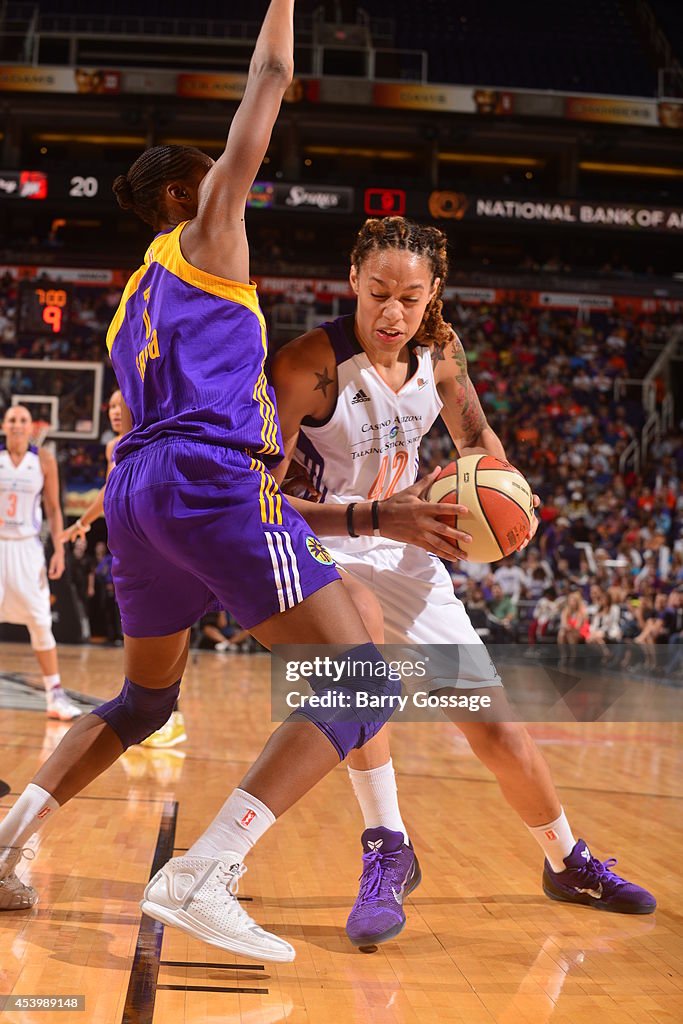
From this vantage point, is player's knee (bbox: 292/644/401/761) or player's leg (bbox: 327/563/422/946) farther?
player's leg (bbox: 327/563/422/946)

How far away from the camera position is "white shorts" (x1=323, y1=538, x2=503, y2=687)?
3186 mm

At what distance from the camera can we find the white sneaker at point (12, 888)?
9.46 ft

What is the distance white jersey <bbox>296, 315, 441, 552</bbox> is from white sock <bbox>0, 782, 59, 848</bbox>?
117 centimetres

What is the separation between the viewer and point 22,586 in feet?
24.0

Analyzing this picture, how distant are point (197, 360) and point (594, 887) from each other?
212cm

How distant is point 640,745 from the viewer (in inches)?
302

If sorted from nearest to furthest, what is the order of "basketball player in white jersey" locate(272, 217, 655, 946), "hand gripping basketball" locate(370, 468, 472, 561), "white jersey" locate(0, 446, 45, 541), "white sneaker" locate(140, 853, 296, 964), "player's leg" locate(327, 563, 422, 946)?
1. "white sneaker" locate(140, 853, 296, 964)
2. "hand gripping basketball" locate(370, 468, 472, 561)
3. "player's leg" locate(327, 563, 422, 946)
4. "basketball player in white jersey" locate(272, 217, 655, 946)
5. "white jersey" locate(0, 446, 45, 541)

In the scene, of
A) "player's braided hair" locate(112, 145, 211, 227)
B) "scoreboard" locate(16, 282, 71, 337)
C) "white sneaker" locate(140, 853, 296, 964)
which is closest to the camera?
"white sneaker" locate(140, 853, 296, 964)

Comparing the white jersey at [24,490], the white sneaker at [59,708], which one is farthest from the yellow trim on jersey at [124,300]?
the white jersey at [24,490]

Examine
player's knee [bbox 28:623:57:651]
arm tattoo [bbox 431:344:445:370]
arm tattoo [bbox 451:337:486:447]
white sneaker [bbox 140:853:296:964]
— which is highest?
arm tattoo [bbox 431:344:445:370]

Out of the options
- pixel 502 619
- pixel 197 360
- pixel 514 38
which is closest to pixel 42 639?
pixel 197 360

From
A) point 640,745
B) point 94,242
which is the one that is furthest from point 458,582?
point 94,242

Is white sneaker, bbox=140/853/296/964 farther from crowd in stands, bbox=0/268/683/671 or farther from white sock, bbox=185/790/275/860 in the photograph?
crowd in stands, bbox=0/268/683/671

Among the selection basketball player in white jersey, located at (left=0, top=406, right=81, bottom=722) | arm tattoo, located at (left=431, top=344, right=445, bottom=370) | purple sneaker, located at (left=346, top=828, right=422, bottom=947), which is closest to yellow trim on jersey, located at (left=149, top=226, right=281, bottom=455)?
arm tattoo, located at (left=431, top=344, right=445, bottom=370)
